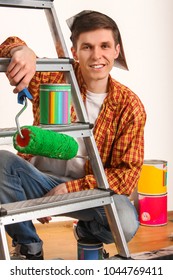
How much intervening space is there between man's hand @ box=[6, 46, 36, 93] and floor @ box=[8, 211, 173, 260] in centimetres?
126

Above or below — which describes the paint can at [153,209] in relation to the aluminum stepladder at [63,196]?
below

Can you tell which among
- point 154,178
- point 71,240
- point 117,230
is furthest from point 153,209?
point 117,230

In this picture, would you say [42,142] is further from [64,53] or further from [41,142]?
[64,53]

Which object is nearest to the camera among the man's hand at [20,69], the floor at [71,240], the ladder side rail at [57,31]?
the man's hand at [20,69]

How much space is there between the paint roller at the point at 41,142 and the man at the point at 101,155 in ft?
1.32

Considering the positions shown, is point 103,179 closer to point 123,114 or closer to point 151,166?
point 123,114

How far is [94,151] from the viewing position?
1713mm

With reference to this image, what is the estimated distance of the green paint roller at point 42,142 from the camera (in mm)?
1409

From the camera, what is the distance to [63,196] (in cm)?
163

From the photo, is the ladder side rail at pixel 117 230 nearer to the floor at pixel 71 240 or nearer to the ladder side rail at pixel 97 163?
the ladder side rail at pixel 97 163

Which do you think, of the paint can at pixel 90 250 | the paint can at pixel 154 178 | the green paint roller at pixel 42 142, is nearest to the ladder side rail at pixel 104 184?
the green paint roller at pixel 42 142

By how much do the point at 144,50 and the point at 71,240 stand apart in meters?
1.25
